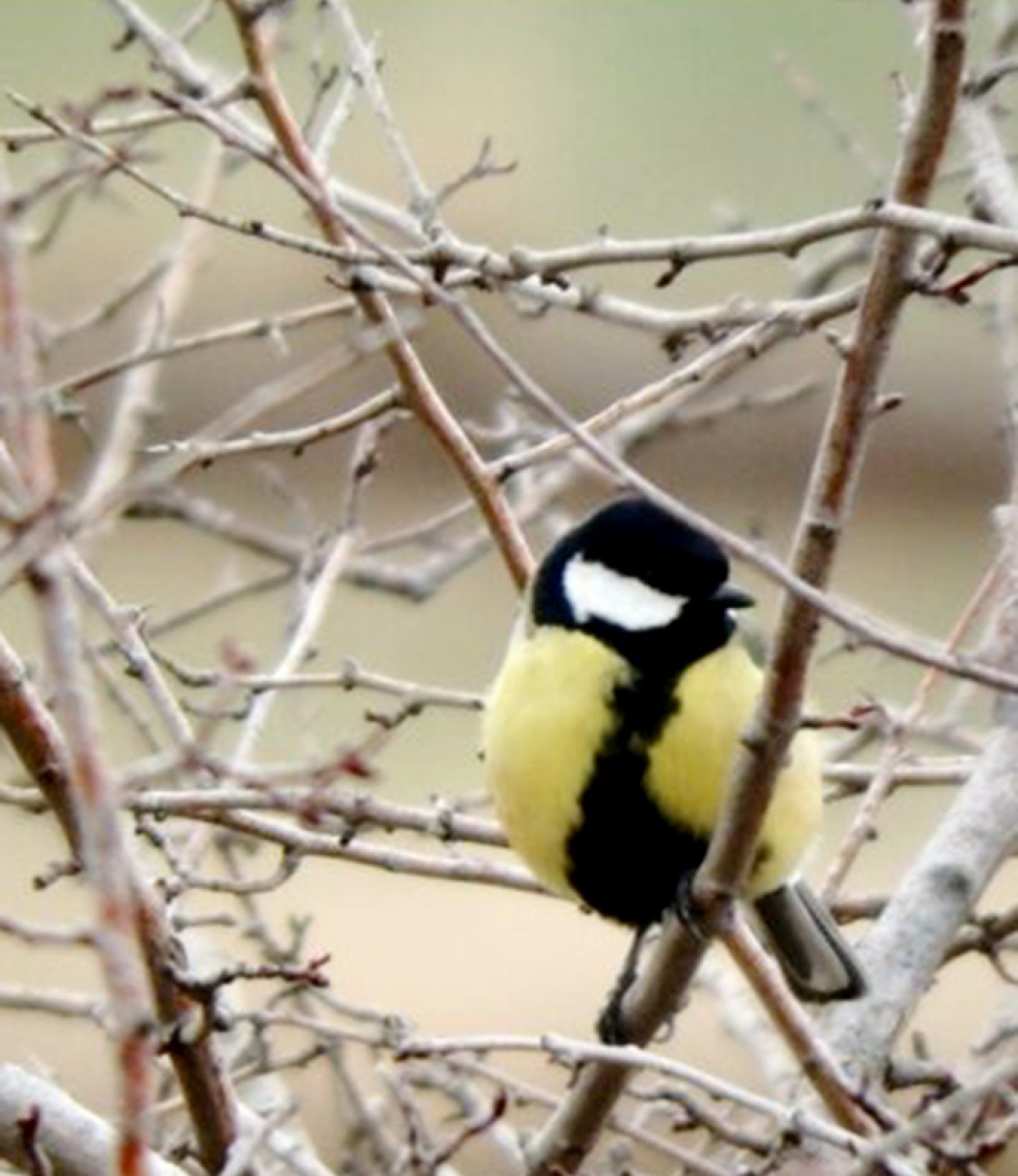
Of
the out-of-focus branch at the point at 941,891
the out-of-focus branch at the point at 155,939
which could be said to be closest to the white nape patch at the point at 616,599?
the out-of-focus branch at the point at 941,891

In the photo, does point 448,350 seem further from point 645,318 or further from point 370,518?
point 645,318

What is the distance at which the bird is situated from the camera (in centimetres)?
266

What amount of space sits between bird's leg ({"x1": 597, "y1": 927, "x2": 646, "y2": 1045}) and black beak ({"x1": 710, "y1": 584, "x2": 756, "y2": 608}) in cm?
33

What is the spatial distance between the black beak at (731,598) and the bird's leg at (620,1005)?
334 millimetres

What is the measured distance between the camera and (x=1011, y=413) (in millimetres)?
2830

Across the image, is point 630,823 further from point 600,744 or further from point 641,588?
point 641,588

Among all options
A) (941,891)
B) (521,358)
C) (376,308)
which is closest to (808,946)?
(941,891)

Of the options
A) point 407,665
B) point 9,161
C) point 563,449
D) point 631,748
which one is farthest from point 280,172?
point 407,665

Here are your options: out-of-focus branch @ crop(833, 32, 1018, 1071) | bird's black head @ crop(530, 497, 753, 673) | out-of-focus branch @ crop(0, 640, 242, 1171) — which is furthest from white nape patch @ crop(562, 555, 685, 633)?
out-of-focus branch @ crop(0, 640, 242, 1171)

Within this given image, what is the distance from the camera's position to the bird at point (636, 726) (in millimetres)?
2660

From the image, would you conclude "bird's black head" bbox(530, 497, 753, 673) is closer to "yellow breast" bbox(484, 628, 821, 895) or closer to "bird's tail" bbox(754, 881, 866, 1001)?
"yellow breast" bbox(484, 628, 821, 895)

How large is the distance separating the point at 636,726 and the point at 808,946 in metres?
0.26

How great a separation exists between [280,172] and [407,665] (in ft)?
14.5

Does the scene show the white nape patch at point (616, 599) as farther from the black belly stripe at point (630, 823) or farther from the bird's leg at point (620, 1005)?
the bird's leg at point (620, 1005)
